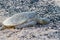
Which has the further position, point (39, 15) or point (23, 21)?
point (39, 15)

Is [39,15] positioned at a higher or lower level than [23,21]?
lower

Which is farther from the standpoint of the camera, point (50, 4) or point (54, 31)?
point (50, 4)

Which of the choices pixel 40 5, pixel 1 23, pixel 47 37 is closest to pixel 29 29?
pixel 47 37

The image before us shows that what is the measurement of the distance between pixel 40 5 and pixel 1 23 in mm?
1544

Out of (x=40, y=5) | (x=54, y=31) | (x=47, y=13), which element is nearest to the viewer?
(x=54, y=31)

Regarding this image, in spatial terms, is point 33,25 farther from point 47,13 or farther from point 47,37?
point 47,13

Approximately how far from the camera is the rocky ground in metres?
3.58

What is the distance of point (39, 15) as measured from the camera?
16.1 ft

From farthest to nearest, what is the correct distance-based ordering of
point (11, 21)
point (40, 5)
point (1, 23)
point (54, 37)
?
point (40, 5)
point (1, 23)
point (11, 21)
point (54, 37)

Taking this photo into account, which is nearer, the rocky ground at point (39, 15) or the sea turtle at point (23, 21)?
the rocky ground at point (39, 15)

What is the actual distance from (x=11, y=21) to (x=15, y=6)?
1.64m

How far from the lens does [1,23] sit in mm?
4477

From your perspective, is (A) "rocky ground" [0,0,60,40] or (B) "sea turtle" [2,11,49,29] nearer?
(A) "rocky ground" [0,0,60,40]

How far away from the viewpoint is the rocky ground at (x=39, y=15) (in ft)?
11.8
